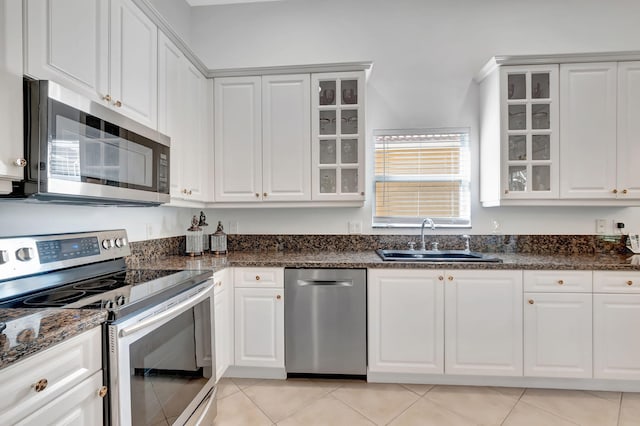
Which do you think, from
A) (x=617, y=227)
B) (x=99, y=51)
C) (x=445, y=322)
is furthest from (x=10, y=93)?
(x=617, y=227)

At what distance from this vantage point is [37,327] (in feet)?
2.98

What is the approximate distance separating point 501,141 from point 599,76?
827 mm

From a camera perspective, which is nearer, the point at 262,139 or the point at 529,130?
the point at 529,130

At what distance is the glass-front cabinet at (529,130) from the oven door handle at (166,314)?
2.27m

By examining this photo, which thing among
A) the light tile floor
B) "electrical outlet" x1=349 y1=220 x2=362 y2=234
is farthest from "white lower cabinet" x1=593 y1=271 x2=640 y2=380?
"electrical outlet" x1=349 y1=220 x2=362 y2=234

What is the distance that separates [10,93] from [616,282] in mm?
3279

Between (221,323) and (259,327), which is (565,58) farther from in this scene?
(221,323)

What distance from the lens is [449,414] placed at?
1.91 meters

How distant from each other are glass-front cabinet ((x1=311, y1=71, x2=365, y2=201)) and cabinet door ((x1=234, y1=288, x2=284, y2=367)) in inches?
35.0

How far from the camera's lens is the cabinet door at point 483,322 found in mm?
2109

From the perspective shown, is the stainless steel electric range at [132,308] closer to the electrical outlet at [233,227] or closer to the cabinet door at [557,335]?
the electrical outlet at [233,227]

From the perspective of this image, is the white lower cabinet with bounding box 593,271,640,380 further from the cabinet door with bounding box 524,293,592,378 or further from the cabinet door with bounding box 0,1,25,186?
the cabinet door with bounding box 0,1,25,186

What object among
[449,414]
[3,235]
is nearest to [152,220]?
[3,235]

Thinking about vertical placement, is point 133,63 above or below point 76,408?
above
